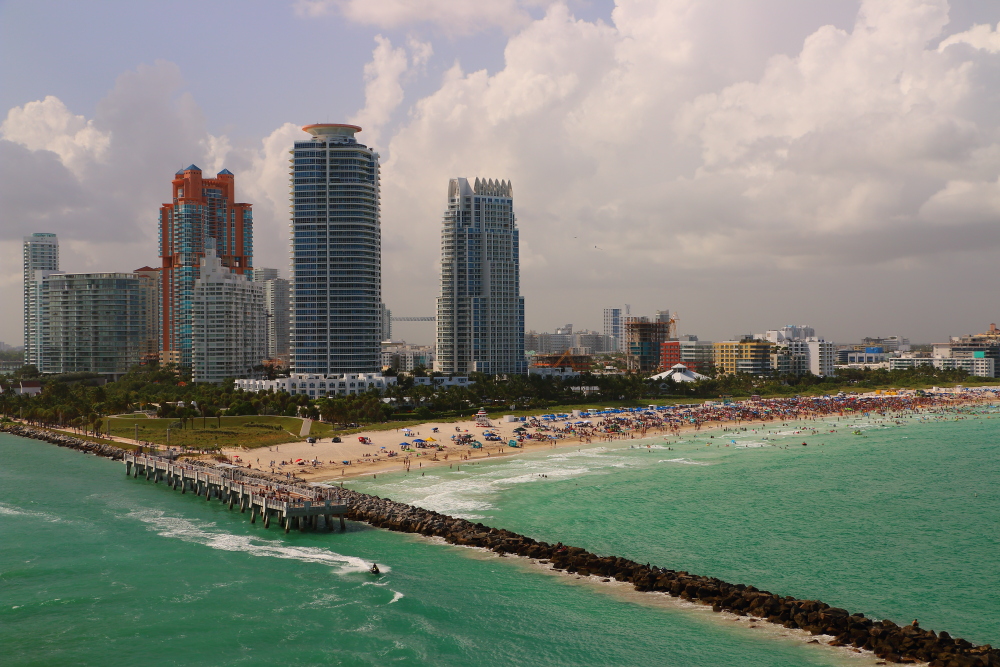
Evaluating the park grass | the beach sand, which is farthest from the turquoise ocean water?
the park grass

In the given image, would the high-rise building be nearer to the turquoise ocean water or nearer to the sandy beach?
the sandy beach

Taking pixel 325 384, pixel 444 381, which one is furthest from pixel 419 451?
pixel 444 381

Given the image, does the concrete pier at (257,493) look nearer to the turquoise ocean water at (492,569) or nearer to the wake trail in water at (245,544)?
the turquoise ocean water at (492,569)

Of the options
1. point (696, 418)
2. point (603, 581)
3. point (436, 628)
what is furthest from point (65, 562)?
point (696, 418)

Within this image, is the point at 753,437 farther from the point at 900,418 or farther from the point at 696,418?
the point at 900,418

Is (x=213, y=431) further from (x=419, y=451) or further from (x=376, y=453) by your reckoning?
(x=419, y=451)

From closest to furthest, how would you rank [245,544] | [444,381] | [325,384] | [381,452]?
[245,544] → [381,452] → [325,384] → [444,381]

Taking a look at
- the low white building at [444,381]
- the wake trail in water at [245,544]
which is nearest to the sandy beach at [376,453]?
the wake trail in water at [245,544]
